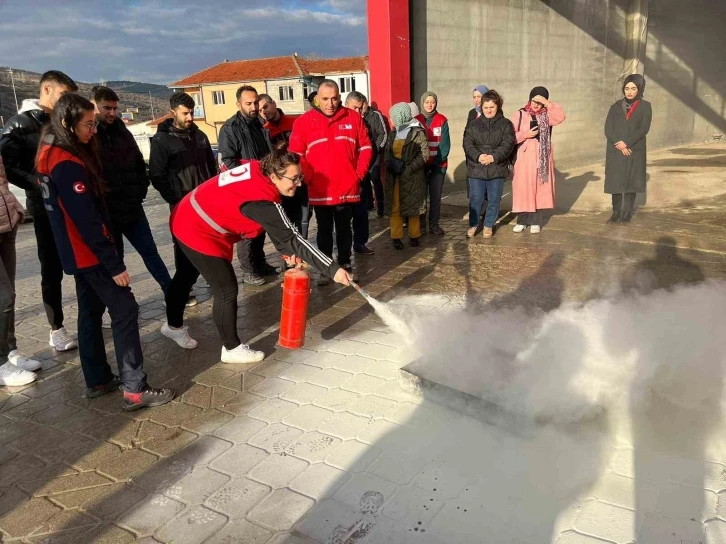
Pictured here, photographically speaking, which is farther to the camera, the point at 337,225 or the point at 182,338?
the point at 337,225

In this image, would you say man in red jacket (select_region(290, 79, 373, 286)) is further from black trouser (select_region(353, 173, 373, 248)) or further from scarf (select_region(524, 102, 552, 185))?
scarf (select_region(524, 102, 552, 185))

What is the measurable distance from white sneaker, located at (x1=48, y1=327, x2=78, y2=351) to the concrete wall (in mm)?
7669

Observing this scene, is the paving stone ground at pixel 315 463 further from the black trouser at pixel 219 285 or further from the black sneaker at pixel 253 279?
the black sneaker at pixel 253 279

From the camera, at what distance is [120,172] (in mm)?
4824

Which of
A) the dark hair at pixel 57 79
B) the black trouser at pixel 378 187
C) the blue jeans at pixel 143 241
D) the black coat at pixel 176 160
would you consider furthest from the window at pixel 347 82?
the dark hair at pixel 57 79

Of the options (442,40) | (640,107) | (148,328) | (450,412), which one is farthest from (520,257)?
(442,40)

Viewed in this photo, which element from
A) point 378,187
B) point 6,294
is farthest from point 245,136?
point 378,187

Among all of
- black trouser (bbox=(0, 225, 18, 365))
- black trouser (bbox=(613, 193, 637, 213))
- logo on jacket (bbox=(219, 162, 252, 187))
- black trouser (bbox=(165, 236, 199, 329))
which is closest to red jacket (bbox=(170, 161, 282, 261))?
logo on jacket (bbox=(219, 162, 252, 187))

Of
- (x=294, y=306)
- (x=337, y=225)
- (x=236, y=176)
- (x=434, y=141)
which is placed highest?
(x=434, y=141)

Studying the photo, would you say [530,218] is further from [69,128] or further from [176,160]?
[69,128]

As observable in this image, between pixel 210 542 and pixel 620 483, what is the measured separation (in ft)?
6.34

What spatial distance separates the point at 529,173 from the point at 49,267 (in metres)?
5.78

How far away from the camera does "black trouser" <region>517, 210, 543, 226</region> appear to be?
311 inches

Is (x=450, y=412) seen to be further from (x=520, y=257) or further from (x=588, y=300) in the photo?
(x=520, y=257)
